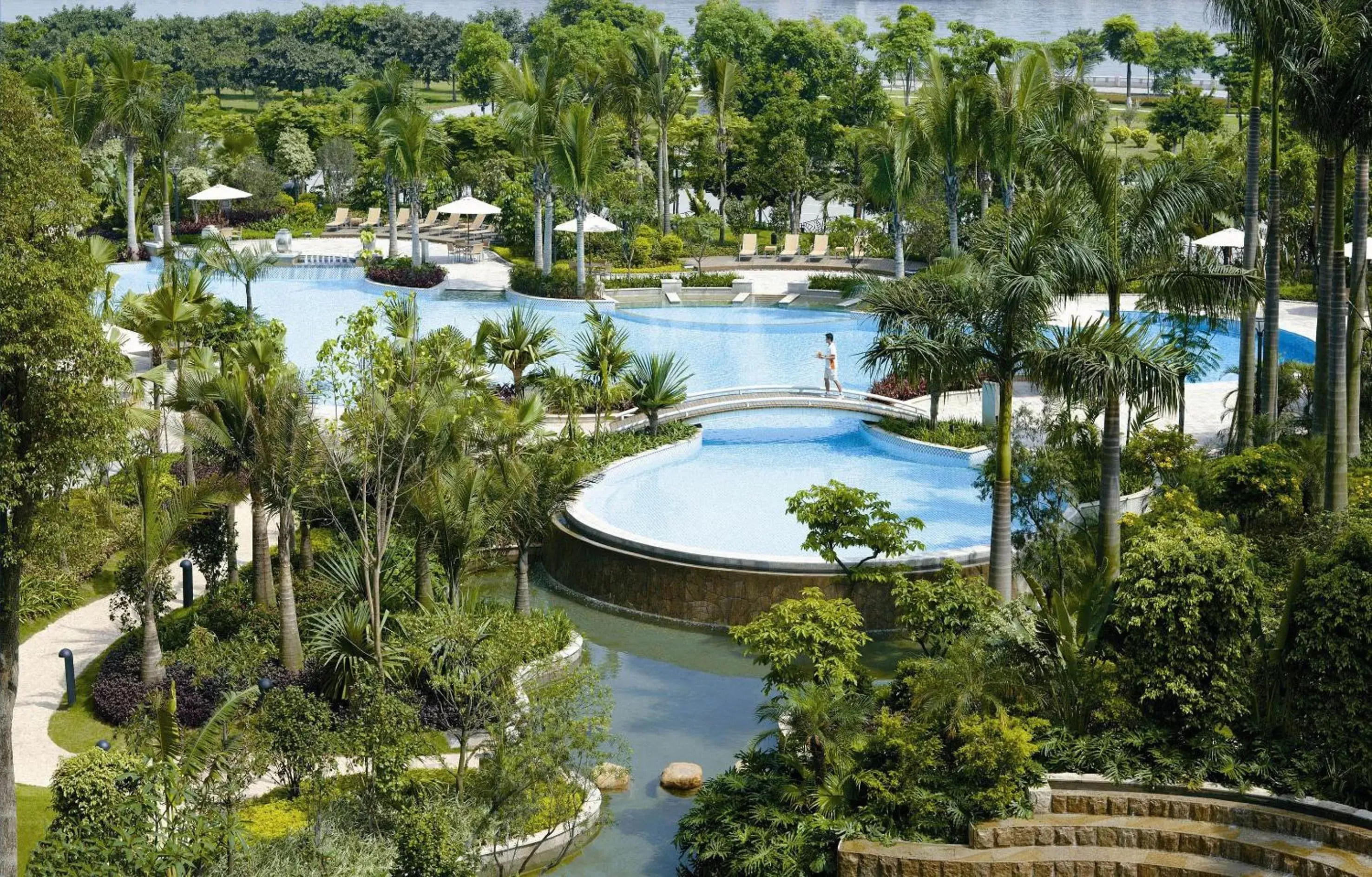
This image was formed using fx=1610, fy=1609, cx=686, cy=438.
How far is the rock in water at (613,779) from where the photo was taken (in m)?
16.0

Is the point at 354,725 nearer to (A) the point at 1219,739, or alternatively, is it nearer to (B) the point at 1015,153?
(A) the point at 1219,739

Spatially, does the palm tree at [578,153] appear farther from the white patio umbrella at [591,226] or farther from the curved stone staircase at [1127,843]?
the curved stone staircase at [1127,843]

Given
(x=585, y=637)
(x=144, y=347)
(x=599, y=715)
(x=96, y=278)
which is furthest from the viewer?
(x=144, y=347)

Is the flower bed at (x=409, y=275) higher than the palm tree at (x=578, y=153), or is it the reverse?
the palm tree at (x=578, y=153)

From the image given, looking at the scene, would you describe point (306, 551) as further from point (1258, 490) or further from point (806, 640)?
point (1258, 490)

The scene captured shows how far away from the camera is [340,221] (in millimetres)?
54594

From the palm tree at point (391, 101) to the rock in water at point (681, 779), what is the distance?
29895 millimetres

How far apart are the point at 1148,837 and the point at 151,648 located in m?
10.2

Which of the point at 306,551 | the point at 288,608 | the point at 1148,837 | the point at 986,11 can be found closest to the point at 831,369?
the point at 306,551

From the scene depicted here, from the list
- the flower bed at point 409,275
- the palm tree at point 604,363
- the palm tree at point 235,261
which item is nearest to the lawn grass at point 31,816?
the palm tree at point 604,363

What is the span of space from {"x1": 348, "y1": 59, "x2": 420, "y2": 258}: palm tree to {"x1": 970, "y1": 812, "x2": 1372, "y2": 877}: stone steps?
33.3 m

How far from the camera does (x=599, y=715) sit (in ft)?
48.1

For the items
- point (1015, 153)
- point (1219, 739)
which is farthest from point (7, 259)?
point (1015, 153)

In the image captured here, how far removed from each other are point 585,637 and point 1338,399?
9164mm
